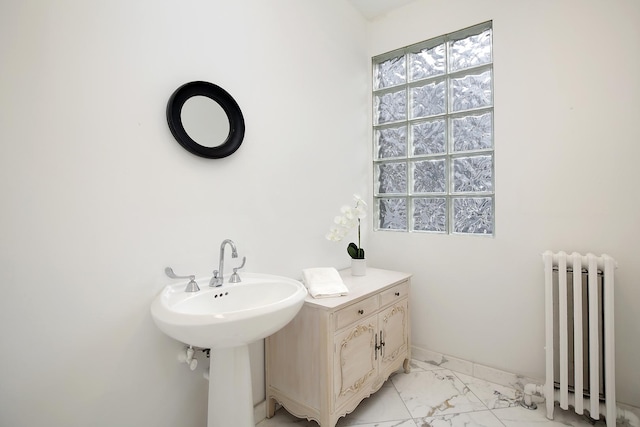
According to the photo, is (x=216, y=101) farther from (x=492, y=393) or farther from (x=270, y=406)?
(x=492, y=393)

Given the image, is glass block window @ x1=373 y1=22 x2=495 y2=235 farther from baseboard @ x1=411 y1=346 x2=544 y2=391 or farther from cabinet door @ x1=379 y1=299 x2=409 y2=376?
baseboard @ x1=411 y1=346 x2=544 y2=391

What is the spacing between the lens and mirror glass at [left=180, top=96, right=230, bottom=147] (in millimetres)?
1332

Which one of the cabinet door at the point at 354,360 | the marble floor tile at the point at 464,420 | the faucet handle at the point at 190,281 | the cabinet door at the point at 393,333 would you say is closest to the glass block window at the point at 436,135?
the cabinet door at the point at 393,333

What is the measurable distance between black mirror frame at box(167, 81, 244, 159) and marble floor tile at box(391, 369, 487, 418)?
1689 mm

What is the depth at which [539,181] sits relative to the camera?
5.86ft

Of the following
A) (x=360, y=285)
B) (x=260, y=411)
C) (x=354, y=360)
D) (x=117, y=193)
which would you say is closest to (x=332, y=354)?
(x=354, y=360)

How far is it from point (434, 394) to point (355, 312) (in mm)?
803

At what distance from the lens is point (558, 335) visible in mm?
1715

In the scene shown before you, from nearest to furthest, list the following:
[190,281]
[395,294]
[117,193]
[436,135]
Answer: [117,193] → [190,281] → [395,294] → [436,135]

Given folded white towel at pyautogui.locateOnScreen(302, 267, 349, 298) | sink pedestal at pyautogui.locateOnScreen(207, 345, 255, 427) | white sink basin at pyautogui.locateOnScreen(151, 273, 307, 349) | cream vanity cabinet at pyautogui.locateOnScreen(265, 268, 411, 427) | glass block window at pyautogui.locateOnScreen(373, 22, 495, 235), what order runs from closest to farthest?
white sink basin at pyautogui.locateOnScreen(151, 273, 307, 349), sink pedestal at pyautogui.locateOnScreen(207, 345, 255, 427), cream vanity cabinet at pyautogui.locateOnScreen(265, 268, 411, 427), folded white towel at pyautogui.locateOnScreen(302, 267, 349, 298), glass block window at pyautogui.locateOnScreen(373, 22, 495, 235)

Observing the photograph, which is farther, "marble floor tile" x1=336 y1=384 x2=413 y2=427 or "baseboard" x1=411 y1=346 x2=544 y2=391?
"baseboard" x1=411 y1=346 x2=544 y2=391

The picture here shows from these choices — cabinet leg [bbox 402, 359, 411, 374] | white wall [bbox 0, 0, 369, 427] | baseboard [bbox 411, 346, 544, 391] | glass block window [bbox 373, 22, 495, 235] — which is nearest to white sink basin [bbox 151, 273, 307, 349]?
white wall [bbox 0, 0, 369, 427]

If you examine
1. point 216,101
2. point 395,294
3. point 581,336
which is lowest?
point 581,336

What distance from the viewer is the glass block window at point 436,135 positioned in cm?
201
